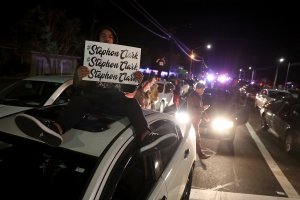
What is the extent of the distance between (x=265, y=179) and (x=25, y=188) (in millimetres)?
5673

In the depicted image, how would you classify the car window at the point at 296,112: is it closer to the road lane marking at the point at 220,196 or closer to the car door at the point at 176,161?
the road lane marking at the point at 220,196

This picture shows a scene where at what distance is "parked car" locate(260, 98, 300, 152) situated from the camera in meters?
9.55

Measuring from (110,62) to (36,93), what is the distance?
2.70 meters

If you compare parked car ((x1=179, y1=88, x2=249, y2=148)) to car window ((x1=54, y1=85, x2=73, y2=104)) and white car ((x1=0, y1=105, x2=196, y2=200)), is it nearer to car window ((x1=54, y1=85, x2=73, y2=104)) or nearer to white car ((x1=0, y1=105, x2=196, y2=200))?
car window ((x1=54, y1=85, x2=73, y2=104))

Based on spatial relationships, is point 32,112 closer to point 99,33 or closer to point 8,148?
point 8,148

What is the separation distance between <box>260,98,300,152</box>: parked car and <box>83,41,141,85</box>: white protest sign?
17.5ft

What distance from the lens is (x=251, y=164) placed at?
8.48 meters

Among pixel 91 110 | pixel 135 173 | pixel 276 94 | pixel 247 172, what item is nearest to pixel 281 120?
pixel 247 172

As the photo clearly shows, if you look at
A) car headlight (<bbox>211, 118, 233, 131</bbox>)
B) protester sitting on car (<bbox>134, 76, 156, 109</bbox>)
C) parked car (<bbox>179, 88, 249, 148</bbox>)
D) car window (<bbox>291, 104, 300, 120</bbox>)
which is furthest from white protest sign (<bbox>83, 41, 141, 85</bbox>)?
car window (<bbox>291, 104, 300, 120</bbox>)

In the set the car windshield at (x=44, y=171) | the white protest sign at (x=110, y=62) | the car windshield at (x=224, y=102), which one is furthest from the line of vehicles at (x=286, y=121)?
the car windshield at (x=44, y=171)

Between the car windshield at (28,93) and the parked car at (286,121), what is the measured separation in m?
5.92

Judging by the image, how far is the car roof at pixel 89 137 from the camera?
9.09 ft

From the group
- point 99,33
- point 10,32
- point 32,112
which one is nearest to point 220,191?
point 99,33

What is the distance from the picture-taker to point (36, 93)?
780cm
